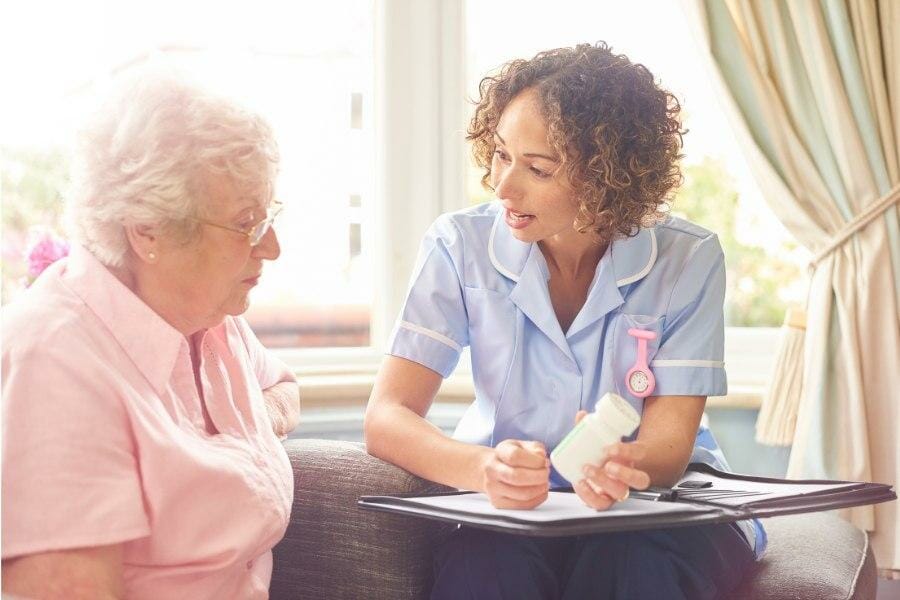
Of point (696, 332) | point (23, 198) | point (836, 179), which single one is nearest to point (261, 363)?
point (696, 332)

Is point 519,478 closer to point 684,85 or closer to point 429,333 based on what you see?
point 429,333

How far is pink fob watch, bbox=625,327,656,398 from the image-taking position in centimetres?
181

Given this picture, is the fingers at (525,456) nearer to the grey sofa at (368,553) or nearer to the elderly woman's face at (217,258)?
the grey sofa at (368,553)

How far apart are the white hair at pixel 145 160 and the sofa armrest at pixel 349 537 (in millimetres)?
548

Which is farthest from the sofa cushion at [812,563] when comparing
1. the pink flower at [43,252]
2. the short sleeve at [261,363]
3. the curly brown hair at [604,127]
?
the pink flower at [43,252]

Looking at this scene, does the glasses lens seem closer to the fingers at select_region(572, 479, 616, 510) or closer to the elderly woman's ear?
the elderly woman's ear

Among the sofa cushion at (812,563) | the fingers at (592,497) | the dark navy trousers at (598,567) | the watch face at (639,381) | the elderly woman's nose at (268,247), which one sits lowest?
the sofa cushion at (812,563)

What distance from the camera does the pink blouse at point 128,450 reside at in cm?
117

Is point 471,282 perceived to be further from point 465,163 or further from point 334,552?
point 465,163

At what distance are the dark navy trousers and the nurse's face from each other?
52 cm

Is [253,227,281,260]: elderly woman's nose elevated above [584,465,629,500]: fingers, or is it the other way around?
[253,227,281,260]: elderly woman's nose

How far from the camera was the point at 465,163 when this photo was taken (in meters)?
2.95

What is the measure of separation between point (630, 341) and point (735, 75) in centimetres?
112

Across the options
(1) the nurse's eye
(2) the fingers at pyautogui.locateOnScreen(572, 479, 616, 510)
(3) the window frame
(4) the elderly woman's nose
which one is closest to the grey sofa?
(2) the fingers at pyautogui.locateOnScreen(572, 479, 616, 510)
